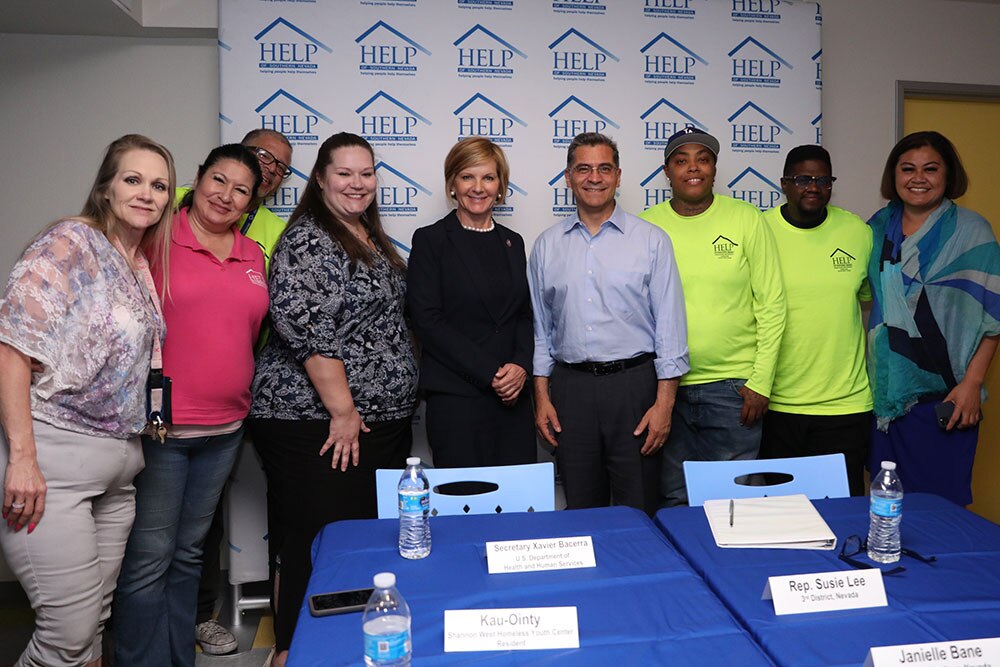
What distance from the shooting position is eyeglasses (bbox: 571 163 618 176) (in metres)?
2.50

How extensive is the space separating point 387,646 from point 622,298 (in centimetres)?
170

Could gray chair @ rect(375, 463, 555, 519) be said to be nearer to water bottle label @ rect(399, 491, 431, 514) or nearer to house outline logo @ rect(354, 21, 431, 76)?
water bottle label @ rect(399, 491, 431, 514)

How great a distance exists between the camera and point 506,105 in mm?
3027

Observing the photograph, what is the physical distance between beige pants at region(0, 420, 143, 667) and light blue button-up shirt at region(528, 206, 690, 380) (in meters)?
1.47

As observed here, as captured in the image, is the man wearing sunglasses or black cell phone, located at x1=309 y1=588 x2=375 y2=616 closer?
black cell phone, located at x1=309 y1=588 x2=375 y2=616

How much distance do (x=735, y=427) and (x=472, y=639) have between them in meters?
1.78

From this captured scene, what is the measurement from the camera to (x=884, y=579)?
4.32 ft

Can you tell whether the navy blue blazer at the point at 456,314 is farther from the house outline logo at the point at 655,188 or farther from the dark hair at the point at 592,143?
the house outline logo at the point at 655,188

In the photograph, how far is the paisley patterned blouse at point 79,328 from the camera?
163 cm

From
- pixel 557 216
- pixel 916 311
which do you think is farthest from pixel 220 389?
pixel 916 311

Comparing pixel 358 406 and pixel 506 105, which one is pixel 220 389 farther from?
pixel 506 105

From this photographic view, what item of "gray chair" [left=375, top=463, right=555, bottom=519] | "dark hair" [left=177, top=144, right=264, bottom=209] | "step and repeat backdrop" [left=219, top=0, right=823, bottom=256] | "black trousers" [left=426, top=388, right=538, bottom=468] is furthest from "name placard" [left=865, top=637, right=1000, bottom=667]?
"step and repeat backdrop" [left=219, top=0, right=823, bottom=256]

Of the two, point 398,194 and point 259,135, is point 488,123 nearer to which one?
point 398,194

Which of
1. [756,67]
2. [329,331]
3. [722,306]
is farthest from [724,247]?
[329,331]
